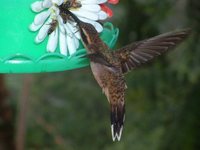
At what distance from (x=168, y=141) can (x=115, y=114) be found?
1.89 meters

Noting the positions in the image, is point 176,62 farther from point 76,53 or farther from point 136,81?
point 76,53

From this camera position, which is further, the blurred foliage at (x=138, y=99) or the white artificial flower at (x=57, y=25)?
the blurred foliage at (x=138, y=99)

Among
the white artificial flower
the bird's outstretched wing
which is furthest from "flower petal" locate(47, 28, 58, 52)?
the bird's outstretched wing

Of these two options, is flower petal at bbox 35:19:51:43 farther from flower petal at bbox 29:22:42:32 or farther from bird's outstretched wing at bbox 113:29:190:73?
bird's outstretched wing at bbox 113:29:190:73

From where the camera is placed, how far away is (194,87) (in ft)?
13.2

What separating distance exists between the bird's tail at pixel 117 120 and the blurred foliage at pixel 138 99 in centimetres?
164

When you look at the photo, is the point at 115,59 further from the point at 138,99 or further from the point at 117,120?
the point at 138,99

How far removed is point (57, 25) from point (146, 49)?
14.8 inches

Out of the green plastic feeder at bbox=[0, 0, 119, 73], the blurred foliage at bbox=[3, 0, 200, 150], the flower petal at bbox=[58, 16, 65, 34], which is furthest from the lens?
the blurred foliage at bbox=[3, 0, 200, 150]

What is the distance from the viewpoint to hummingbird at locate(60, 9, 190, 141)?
2.17 meters

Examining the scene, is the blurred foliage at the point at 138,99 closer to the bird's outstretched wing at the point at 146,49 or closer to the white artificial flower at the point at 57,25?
the bird's outstretched wing at the point at 146,49

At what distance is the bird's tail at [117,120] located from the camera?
214 cm

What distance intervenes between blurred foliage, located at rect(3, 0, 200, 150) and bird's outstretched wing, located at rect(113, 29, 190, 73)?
1.45 meters

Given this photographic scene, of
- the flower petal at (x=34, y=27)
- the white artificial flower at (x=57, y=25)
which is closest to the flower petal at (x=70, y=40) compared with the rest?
the white artificial flower at (x=57, y=25)
